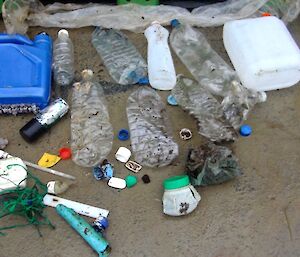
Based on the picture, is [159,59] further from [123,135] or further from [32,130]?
[32,130]

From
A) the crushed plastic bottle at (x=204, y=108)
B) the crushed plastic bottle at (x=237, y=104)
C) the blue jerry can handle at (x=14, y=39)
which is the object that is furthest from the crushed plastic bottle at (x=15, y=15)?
the crushed plastic bottle at (x=237, y=104)

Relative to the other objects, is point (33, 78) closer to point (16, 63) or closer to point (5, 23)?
point (16, 63)

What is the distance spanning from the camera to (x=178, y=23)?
7.79ft

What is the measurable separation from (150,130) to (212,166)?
1.08ft

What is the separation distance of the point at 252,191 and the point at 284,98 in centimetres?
53

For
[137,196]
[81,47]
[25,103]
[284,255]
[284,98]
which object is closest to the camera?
[284,255]

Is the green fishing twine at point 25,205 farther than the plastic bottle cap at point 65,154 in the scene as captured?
No

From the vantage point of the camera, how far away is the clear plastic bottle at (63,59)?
2.17m

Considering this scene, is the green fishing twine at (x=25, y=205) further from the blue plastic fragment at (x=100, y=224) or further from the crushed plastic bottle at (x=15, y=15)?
the crushed plastic bottle at (x=15, y=15)

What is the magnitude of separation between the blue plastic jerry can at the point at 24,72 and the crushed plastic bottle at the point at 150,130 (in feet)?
1.28

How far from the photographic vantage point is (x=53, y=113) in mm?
2010

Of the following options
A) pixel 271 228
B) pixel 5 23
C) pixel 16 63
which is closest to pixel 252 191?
pixel 271 228

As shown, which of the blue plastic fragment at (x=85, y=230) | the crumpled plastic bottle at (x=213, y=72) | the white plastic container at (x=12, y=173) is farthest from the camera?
the crumpled plastic bottle at (x=213, y=72)

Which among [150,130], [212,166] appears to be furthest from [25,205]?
[212,166]
